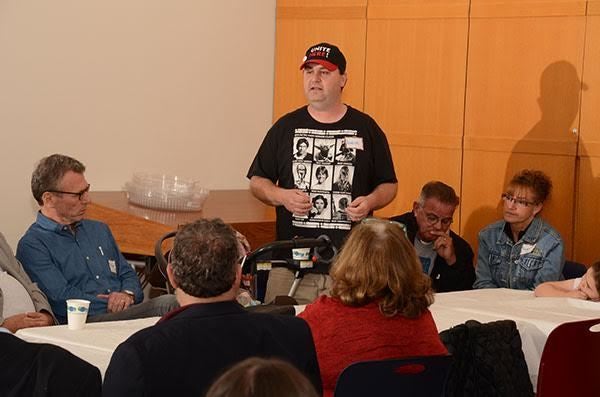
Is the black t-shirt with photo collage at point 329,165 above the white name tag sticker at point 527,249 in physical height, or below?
above

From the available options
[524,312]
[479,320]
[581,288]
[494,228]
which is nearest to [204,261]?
[479,320]

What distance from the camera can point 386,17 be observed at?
721 cm

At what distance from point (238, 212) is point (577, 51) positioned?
2192 millimetres

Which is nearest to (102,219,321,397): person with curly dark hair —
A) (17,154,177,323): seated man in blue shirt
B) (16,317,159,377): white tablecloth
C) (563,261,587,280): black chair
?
(16,317,159,377): white tablecloth

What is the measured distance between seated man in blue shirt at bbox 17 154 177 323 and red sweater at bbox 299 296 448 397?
1.58 metres

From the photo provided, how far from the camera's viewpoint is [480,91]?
6.80 meters

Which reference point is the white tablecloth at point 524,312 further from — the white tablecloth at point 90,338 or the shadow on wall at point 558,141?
the shadow on wall at point 558,141

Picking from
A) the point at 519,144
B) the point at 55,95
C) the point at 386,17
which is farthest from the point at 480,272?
the point at 55,95

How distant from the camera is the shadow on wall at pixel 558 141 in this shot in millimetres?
6395

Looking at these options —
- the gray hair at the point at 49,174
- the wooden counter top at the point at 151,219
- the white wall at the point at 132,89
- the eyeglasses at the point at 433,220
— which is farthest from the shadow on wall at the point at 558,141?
the gray hair at the point at 49,174

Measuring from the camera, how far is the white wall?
6672 mm

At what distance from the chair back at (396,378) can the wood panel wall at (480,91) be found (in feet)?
12.0

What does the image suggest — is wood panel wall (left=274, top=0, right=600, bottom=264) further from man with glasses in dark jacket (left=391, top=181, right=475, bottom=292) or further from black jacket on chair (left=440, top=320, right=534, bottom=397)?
black jacket on chair (left=440, top=320, right=534, bottom=397)

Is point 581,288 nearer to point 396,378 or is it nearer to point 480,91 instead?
point 396,378
